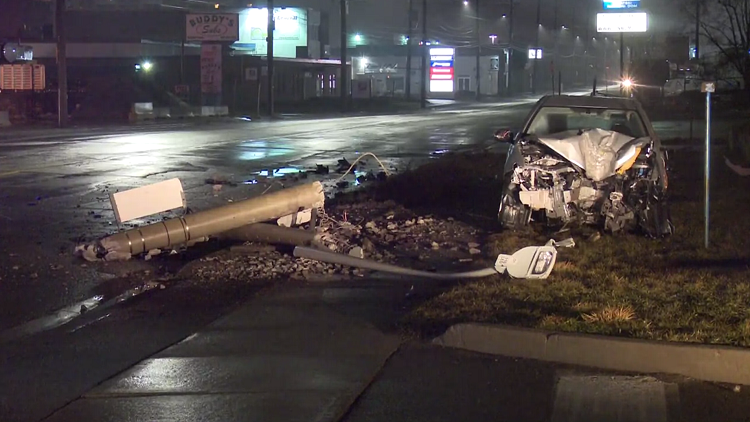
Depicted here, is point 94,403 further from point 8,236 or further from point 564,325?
point 8,236

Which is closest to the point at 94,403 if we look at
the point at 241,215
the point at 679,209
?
the point at 241,215

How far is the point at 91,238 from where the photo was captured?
11828 mm

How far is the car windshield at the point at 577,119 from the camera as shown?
12.3 m

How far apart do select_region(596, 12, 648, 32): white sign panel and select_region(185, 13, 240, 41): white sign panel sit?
2320 centimetres

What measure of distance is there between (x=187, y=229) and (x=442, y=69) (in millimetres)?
90400

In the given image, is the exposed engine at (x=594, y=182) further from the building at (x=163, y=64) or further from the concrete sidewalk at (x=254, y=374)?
the building at (x=163, y=64)

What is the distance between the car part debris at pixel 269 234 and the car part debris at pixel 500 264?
0.53 m

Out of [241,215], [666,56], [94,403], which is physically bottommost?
[94,403]

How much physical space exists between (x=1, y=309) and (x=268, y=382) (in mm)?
3499

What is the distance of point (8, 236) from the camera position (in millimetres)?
12039

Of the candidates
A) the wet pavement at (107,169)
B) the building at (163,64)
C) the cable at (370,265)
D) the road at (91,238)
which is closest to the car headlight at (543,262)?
the cable at (370,265)

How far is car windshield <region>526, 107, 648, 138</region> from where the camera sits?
40.3ft

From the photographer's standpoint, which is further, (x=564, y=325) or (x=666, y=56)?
(x=666, y=56)

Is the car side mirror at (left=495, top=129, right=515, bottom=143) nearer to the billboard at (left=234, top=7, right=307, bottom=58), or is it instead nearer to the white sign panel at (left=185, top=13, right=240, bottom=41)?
the white sign panel at (left=185, top=13, right=240, bottom=41)
